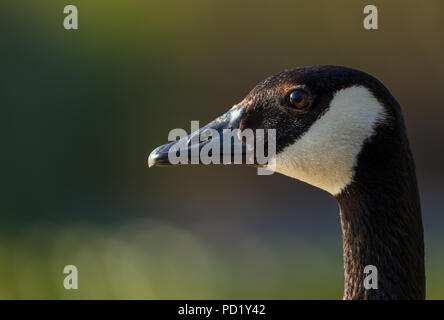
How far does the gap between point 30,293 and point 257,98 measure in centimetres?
358

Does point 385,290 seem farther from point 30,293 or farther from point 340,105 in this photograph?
point 30,293

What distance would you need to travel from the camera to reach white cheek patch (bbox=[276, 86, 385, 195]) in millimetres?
2062

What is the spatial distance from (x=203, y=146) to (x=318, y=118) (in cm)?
44

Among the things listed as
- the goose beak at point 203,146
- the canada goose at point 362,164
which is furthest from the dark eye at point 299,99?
the goose beak at point 203,146

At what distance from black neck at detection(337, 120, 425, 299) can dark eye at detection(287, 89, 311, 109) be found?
27 centimetres

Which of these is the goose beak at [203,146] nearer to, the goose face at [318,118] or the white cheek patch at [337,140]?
the goose face at [318,118]

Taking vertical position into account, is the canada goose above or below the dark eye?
below

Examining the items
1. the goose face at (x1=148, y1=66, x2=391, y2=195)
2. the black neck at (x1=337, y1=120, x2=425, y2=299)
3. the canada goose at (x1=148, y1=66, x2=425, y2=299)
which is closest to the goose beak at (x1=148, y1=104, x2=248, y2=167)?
the goose face at (x1=148, y1=66, x2=391, y2=195)

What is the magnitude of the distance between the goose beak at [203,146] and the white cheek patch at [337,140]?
0.71ft

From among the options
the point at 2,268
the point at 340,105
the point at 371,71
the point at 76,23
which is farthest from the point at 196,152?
the point at 76,23

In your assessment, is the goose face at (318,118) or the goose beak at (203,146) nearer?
the goose face at (318,118)

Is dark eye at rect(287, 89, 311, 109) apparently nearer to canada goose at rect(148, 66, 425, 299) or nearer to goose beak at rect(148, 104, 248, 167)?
canada goose at rect(148, 66, 425, 299)

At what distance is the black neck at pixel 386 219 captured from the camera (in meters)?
2.03

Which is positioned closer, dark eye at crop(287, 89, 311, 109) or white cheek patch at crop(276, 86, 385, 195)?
white cheek patch at crop(276, 86, 385, 195)
